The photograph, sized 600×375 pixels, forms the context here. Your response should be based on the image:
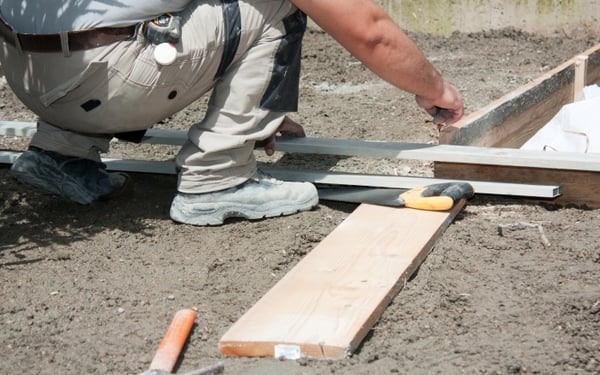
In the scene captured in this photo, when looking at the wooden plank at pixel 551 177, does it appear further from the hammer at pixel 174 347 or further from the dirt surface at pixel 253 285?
the hammer at pixel 174 347

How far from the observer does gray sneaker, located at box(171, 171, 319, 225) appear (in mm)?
3152

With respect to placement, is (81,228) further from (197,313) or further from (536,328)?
(536,328)

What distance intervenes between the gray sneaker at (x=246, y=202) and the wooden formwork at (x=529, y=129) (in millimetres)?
558

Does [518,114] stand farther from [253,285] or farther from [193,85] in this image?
[253,285]

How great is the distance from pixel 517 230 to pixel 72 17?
5.17 feet

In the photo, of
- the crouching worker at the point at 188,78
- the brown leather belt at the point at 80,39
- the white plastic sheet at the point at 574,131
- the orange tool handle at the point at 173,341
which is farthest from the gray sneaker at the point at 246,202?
the white plastic sheet at the point at 574,131

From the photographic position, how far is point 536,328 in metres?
2.37

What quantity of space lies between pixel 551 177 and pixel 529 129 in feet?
3.08

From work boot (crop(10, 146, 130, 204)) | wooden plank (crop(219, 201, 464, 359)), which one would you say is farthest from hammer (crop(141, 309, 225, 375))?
work boot (crop(10, 146, 130, 204))


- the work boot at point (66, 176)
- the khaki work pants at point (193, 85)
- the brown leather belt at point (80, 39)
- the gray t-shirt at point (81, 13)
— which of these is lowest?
the work boot at point (66, 176)

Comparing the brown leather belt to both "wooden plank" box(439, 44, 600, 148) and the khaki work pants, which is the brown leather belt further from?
"wooden plank" box(439, 44, 600, 148)

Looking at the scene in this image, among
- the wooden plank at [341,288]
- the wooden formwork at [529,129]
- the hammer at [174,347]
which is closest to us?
the hammer at [174,347]

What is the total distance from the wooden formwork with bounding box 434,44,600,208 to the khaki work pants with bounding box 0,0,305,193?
0.72 meters

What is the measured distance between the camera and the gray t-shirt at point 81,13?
2828 mm
